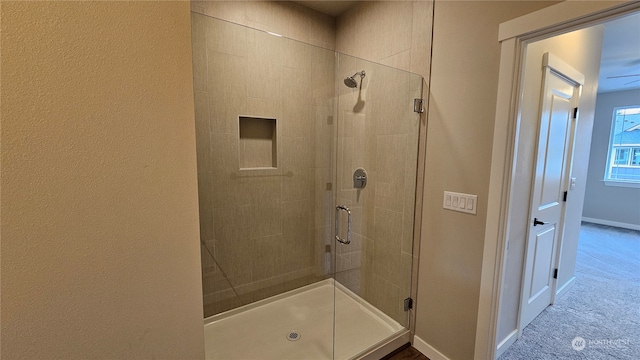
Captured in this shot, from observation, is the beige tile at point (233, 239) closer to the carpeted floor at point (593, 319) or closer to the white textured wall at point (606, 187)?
the carpeted floor at point (593, 319)

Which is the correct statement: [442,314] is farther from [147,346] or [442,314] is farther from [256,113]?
[256,113]

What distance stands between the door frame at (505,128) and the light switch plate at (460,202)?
0.28ft

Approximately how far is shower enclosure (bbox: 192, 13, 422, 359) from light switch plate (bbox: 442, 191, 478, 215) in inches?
10.7

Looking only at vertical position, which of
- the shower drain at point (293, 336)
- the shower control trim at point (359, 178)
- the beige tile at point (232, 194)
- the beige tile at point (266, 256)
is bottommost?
the shower drain at point (293, 336)

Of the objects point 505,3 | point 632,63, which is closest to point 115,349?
point 505,3

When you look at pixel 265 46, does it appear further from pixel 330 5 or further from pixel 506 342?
pixel 506 342

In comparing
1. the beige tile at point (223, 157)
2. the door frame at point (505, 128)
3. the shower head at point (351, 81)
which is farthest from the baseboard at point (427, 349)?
the shower head at point (351, 81)

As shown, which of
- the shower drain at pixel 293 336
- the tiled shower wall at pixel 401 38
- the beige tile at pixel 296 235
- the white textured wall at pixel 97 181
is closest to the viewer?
the white textured wall at pixel 97 181

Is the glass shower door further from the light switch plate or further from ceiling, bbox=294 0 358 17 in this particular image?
ceiling, bbox=294 0 358 17

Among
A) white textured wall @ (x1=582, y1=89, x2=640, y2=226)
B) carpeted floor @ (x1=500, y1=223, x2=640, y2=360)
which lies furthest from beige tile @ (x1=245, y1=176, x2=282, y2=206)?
white textured wall @ (x1=582, y1=89, x2=640, y2=226)

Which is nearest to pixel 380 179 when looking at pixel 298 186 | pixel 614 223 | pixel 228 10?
pixel 298 186

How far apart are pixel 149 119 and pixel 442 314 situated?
1987 millimetres

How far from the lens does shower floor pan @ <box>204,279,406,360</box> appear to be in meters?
1.87

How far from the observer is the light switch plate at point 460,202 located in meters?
1.58
